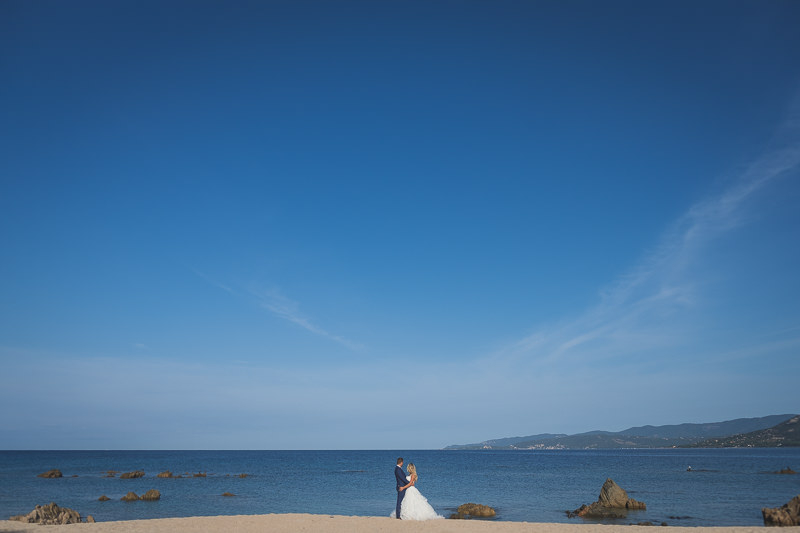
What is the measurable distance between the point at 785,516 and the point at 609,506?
32.1 feet

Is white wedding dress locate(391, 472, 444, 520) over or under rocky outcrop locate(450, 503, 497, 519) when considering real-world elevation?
over

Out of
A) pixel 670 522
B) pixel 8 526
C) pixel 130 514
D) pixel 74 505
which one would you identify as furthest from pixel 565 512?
pixel 74 505

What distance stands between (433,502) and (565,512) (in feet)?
35.5

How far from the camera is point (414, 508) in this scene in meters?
23.7

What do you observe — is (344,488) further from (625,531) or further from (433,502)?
(625,531)

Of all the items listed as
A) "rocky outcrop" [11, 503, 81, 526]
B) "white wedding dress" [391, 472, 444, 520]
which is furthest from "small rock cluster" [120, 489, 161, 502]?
"white wedding dress" [391, 472, 444, 520]

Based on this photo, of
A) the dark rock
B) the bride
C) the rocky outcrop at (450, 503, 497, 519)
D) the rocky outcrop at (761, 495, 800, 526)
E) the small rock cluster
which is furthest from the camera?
the dark rock

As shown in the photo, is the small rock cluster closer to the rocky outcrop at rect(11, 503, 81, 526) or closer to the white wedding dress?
the rocky outcrop at rect(11, 503, 81, 526)

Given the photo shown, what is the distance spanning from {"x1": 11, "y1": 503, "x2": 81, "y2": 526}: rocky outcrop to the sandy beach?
63cm

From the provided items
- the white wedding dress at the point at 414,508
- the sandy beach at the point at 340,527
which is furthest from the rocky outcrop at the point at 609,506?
the white wedding dress at the point at 414,508

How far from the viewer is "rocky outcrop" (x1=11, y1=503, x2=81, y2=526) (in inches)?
955

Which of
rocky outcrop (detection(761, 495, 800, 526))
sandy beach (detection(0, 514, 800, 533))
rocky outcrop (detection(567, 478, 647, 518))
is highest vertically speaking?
sandy beach (detection(0, 514, 800, 533))

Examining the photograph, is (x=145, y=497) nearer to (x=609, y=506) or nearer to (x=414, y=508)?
(x=414, y=508)

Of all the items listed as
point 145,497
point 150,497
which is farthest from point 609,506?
point 145,497
